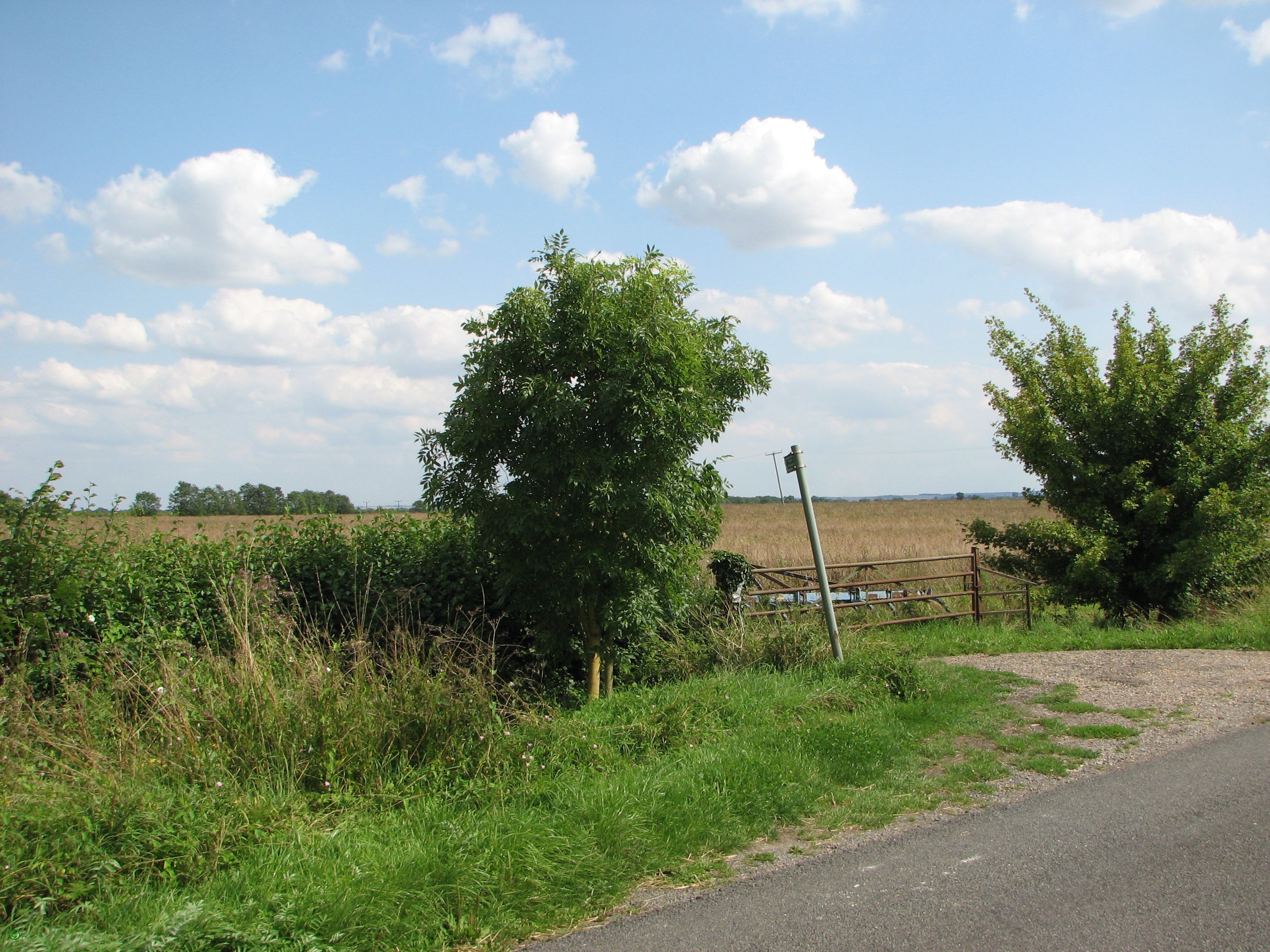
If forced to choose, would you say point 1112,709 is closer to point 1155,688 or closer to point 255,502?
point 1155,688

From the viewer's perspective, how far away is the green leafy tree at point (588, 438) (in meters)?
7.80

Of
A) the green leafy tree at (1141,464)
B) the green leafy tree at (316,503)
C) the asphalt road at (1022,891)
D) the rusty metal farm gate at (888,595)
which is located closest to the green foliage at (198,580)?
the green leafy tree at (316,503)

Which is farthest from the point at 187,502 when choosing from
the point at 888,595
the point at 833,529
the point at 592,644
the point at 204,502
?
the point at 833,529

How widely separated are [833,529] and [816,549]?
96.6 feet

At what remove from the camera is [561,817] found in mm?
4785

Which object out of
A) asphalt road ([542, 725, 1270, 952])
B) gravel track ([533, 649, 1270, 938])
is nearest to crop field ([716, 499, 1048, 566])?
gravel track ([533, 649, 1270, 938])

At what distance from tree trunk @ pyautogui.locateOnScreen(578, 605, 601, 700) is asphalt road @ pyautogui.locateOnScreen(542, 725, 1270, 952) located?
438 cm

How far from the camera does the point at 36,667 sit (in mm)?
7312

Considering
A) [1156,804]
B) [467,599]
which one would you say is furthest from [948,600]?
[1156,804]

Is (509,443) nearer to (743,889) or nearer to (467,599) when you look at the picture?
(467,599)

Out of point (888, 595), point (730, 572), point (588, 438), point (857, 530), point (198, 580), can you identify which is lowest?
point (888, 595)

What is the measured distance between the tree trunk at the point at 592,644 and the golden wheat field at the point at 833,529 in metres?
2.23

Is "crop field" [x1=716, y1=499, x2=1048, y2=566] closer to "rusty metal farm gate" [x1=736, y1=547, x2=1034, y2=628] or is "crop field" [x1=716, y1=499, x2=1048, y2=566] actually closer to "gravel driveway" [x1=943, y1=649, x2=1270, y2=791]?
"rusty metal farm gate" [x1=736, y1=547, x2=1034, y2=628]

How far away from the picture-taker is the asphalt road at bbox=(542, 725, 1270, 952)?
366 cm
